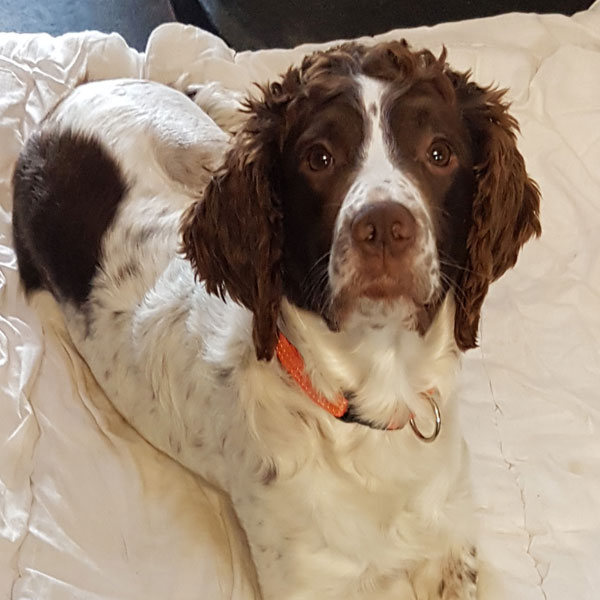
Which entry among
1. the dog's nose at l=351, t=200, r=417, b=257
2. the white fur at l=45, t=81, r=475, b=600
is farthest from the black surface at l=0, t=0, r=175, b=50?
the dog's nose at l=351, t=200, r=417, b=257

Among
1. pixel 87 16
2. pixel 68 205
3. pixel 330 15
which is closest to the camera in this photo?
pixel 68 205

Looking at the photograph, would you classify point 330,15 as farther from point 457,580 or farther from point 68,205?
point 457,580

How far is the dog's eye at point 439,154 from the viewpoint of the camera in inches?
68.4

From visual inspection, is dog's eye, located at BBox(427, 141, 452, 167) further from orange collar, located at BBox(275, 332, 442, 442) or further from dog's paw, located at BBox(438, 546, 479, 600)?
dog's paw, located at BBox(438, 546, 479, 600)

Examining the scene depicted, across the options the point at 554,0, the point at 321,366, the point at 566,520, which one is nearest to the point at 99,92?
the point at 321,366

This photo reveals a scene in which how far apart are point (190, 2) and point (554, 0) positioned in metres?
1.59

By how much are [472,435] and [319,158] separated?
43.8 inches

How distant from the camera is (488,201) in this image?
1841mm

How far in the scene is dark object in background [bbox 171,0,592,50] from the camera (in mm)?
3852

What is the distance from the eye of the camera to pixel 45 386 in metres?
2.59

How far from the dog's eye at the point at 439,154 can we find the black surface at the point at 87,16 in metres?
3.10

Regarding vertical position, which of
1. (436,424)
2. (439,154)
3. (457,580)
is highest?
(439,154)

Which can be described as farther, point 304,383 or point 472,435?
point 472,435

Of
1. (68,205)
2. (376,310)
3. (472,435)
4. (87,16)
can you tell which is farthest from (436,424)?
(87,16)
